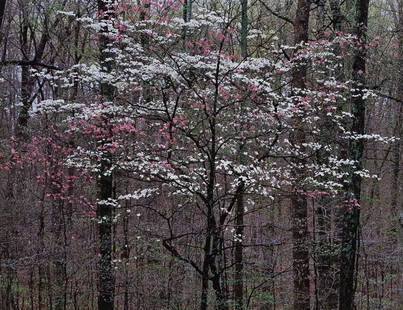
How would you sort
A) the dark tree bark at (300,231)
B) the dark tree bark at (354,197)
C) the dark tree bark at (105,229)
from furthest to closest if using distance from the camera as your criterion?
the dark tree bark at (300,231), the dark tree bark at (105,229), the dark tree bark at (354,197)

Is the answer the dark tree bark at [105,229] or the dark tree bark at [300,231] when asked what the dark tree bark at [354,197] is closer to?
the dark tree bark at [300,231]

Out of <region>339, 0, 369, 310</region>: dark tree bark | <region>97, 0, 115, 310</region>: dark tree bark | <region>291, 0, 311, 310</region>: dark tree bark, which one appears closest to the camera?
<region>339, 0, 369, 310</region>: dark tree bark

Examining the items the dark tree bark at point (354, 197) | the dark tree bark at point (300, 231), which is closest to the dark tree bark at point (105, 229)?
the dark tree bark at point (300, 231)

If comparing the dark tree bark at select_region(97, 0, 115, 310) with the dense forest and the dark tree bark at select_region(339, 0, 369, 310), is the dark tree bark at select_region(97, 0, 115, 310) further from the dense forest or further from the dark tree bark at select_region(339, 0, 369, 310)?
the dark tree bark at select_region(339, 0, 369, 310)

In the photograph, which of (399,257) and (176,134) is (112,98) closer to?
(176,134)

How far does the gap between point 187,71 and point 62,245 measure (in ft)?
15.4

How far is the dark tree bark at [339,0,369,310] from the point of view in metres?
6.69

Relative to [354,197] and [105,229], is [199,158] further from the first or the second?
[105,229]

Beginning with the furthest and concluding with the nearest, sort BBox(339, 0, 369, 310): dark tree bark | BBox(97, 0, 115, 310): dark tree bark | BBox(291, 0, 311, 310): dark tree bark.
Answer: BBox(291, 0, 311, 310): dark tree bark → BBox(97, 0, 115, 310): dark tree bark → BBox(339, 0, 369, 310): dark tree bark

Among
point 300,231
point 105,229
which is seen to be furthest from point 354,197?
point 105,229

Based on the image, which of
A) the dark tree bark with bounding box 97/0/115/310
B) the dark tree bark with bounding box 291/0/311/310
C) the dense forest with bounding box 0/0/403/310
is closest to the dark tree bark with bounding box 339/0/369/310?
the dense forest with bounding box 0/0/403/310

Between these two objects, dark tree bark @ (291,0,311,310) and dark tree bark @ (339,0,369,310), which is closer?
dark tree bark @ (339,0,369,310)

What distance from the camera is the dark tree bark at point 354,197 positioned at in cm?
669

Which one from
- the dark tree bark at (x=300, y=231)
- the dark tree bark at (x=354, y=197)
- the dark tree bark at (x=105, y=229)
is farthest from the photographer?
the dark tree bark at (x=300, y=231)
